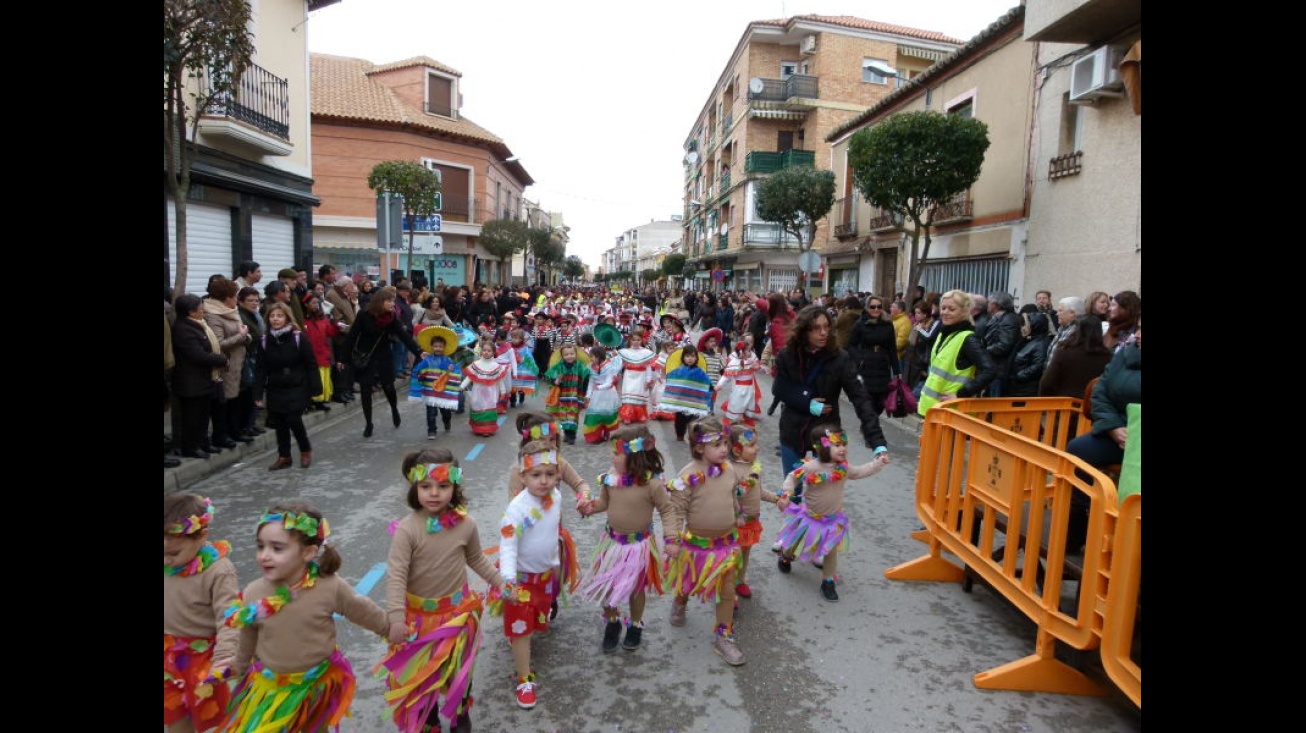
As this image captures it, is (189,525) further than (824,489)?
No

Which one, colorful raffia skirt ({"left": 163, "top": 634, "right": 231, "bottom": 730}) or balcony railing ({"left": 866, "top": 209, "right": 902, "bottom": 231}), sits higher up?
balcony railing ({"left": 866, "top": 209, "right": 902, "bottom": 231})

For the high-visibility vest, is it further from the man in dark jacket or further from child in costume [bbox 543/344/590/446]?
child in costume [bbox 543/344/590/446]

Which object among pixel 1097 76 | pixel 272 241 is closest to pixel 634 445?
pixel 1097 76

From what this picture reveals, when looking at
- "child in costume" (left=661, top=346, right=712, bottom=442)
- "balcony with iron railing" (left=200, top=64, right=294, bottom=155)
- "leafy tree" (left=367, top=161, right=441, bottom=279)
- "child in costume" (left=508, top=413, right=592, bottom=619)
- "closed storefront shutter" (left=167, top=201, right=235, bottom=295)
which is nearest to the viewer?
"child in costume" (left=508, top=413, right=592, bottom=619)

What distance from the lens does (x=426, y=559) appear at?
10.5 ft

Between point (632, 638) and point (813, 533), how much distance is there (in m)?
1.47

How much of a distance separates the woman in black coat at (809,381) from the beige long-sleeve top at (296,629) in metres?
3.43

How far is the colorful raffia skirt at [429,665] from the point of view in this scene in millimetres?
3053

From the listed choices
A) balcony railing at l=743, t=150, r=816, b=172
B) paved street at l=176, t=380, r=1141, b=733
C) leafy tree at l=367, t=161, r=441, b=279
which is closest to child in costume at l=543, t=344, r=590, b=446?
paved street at l=176, t=380, r=1141, b=733

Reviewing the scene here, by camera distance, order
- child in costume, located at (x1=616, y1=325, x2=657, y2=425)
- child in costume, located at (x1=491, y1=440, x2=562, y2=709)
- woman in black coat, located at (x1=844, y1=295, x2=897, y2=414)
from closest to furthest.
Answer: child in costume, located at (x1=491, y1=440, x2=562, y2=709) → woman in black coat, located at (x1=844, y1=295, x2=897, y2=414) → child in costume, located at (x1=616, y1=325, x2=657, y2=425)

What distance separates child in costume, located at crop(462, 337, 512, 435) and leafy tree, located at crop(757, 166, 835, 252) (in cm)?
1868

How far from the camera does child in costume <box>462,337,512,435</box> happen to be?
9.23 metres

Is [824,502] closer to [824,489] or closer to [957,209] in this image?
[824,489]
